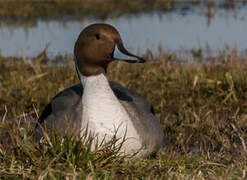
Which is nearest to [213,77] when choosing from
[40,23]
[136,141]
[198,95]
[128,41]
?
[198,95]

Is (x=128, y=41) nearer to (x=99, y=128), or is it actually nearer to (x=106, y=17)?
(x=106, y=17)

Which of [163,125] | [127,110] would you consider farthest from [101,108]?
[163,125]

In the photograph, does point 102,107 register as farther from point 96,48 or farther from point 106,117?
point 96,48

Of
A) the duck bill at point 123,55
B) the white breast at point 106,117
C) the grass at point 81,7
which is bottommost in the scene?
the white breast at point 106,117

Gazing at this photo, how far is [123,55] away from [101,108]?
42cm

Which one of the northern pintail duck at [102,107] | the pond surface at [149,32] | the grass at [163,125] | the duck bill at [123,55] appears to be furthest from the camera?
the pond surface at [149,32]

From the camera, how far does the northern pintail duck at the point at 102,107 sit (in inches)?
157

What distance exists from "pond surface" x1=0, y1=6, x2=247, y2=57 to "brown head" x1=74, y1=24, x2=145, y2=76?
511cm

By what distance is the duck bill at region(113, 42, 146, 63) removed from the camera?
3877 mm

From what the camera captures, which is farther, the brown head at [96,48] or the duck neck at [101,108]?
the brown head at [96,48]

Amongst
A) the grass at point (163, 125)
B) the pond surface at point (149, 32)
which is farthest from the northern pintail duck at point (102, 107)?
the pond surface at point (149, 32)

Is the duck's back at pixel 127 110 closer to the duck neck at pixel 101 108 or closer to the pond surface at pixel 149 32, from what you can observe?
the duck neck at pixel 101 108

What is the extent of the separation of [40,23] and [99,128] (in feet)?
37.7

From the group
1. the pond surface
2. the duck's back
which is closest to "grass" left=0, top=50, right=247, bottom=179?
the duck's back
